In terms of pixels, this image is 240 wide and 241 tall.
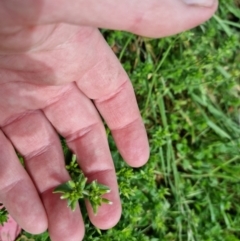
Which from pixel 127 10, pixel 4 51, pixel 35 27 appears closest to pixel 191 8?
pixel 127 10

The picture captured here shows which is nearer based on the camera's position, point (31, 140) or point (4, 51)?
point (4, 51)

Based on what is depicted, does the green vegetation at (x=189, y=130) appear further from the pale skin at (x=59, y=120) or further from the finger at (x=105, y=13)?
the finger at (x=105, y=13)

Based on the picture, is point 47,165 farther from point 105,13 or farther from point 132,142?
point 105,13

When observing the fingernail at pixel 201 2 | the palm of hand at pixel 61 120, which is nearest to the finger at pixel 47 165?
the palm of hand at pixel 61 120

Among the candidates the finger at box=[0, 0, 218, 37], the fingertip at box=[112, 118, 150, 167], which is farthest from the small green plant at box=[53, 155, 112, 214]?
→ the finger at box=[0, 0, 218, 37]

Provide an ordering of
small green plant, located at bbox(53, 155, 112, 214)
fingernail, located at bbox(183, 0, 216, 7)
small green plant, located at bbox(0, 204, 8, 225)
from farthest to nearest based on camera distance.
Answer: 1. small green plant, located at bbox(0, 204, 8, 225)
2. small green plant, located at bbox(53, 155, 112, 214)
3. fingernail, located at bbox(183, 0, 216, 7)

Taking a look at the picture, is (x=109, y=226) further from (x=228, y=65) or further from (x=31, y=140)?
(x=228, y=65)

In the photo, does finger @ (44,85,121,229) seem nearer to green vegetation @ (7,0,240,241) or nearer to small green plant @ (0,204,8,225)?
green vegetation @ (7,0,240,241)
